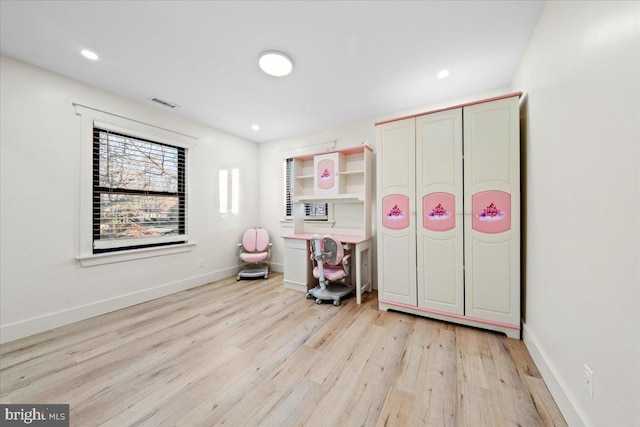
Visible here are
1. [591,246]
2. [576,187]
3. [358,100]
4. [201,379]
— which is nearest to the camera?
[591,246]

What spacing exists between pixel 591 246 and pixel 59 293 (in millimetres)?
4300

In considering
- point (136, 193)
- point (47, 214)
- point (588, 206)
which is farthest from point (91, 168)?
point (588, 206)

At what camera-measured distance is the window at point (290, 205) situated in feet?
12.7

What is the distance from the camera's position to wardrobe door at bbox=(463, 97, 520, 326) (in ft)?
6.83

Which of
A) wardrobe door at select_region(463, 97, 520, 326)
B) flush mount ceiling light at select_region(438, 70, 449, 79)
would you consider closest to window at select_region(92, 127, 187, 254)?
flush mount ceiling light at select_region(438, 70, 449, 79)

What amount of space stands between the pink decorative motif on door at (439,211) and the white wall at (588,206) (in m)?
0.68

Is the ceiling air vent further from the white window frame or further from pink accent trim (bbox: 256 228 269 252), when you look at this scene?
pink accent trim (bbox: 256 228 269 252)

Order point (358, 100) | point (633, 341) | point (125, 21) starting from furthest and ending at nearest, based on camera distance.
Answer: point (358, 100), point (125, 21), point (633, 341)

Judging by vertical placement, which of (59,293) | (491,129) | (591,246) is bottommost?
(59,293)

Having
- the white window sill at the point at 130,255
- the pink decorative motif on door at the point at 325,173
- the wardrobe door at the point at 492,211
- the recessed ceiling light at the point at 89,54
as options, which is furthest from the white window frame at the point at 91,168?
the wardrobe door at the point at 492,211

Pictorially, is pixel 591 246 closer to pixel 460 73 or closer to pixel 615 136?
pixel 615 136

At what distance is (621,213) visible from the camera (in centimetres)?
91

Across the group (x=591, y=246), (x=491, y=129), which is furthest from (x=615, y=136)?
(x=491, y=129)

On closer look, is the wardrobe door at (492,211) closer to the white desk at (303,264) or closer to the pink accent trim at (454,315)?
the pink accent trim at (454,315)
